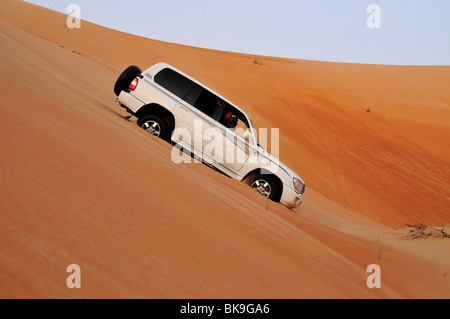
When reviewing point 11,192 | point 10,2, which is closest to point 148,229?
point 11,192

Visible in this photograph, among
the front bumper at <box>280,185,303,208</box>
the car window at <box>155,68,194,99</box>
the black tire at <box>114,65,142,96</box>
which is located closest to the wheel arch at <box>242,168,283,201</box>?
the front bumper at <box>280,185,303,208</box>

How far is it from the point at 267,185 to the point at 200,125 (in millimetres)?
1918

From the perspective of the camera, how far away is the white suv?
889cm

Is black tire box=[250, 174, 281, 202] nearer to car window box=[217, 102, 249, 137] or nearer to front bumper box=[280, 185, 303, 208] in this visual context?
front bumper box=[280, 185, 303, 208]

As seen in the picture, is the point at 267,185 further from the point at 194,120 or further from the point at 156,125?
the point at 156,125

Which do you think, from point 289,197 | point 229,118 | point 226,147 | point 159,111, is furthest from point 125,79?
point 289,197

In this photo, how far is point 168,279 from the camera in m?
2.36

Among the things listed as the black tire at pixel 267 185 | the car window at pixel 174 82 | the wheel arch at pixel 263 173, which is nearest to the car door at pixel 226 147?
the wheel arch at pixel 263 173

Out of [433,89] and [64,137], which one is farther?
[433,89]

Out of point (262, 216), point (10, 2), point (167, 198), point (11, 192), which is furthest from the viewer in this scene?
point (10, 2)

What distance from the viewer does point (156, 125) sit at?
8961 millimetres
